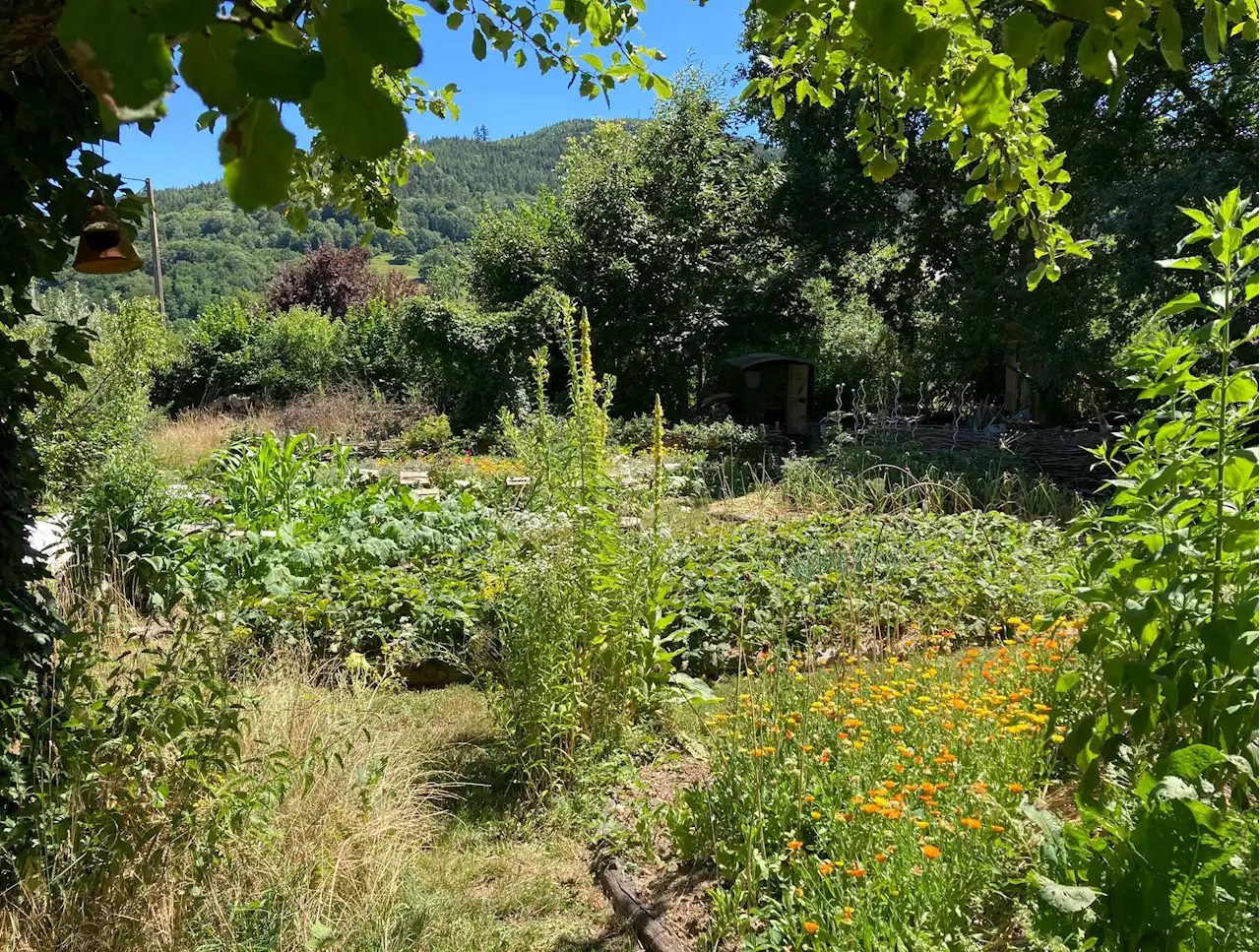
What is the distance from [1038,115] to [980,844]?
1.84m

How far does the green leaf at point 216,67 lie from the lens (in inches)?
23.5

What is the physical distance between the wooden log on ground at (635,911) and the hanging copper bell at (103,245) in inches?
87.1

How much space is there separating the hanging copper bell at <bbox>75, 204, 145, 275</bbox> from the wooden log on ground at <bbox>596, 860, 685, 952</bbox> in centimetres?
221

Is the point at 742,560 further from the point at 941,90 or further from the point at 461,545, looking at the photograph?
the point at 941,90

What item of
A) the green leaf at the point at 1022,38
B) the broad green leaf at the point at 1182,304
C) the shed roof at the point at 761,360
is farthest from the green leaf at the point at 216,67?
the shed roof at the point at 761,360

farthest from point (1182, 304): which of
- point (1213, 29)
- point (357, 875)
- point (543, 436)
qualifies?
point (543, 436)

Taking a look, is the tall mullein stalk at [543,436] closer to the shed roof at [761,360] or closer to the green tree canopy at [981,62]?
the green tree canopy at [981,62]

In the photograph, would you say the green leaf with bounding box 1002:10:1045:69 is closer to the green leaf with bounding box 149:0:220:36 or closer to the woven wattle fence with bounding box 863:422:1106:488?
the green leaf with bounding box 149:0:220:36

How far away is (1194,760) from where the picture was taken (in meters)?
1.41

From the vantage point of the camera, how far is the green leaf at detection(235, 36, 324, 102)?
1.92 feet

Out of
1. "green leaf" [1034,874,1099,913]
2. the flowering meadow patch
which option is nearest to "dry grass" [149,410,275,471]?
the flowering meadow patch

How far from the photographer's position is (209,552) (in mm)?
4734

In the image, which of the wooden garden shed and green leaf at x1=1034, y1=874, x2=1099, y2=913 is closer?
green leaf at x1=1034, y1=874, x2=1099, y2=913

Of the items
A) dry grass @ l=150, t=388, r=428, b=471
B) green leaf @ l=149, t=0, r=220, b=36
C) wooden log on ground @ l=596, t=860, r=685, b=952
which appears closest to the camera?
green leaf @ l=149, t=0, r=220, b=36
